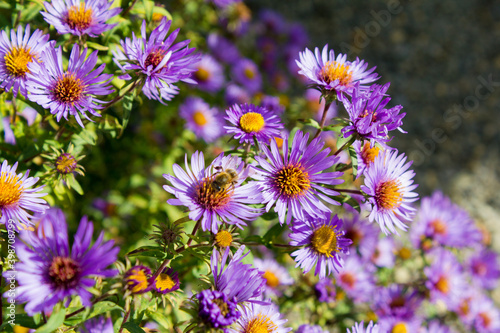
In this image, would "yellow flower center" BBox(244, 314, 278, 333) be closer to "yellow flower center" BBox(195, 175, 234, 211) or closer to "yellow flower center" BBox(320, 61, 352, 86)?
"yellow flower center" BBox(195, 175, 234, 211)

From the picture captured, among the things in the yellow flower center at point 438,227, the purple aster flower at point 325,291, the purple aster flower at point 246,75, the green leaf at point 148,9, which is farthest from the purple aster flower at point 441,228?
the green leaf at point 148,9

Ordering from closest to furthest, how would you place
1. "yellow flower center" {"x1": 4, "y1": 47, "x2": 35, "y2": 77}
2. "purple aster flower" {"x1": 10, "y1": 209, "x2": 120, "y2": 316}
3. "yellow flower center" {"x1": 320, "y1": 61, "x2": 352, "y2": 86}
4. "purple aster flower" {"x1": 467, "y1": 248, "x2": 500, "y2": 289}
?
"purple aster flower" {"x1": 10, "y1": 209, "x2": 120, "y2": 316}, "yellow flower center" {"x1": 4, "y1": 47, "x2": 35, "y2": 77}, "yellow flower center" {"x1": 320, "y1": 61, "x2": 352, "y2": 86}, "purple aster flower" {"x1": 467, "y1": 248, "x2": 500, "y2": 289}

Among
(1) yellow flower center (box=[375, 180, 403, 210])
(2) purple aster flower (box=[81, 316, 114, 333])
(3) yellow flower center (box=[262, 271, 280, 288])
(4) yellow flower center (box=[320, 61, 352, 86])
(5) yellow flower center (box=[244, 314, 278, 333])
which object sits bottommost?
(2) purple aster flower (box=[81, 316, 114, 333])

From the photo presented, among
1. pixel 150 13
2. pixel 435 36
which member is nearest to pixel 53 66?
pixel 150 13

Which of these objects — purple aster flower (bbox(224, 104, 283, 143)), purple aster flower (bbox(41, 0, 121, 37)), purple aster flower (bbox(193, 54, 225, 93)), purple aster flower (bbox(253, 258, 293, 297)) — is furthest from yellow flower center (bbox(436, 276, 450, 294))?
purple aster flower (bbox(41, 0, 121, 37))

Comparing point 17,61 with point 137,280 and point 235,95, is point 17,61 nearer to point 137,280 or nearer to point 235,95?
point 137,280

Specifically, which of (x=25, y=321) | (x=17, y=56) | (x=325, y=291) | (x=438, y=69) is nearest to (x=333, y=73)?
(x=325, y=291)

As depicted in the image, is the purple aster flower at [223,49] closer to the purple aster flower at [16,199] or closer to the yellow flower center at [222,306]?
the purple aster flower at [16,199]

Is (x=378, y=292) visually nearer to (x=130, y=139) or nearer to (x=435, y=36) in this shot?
(x=130, y=139)
